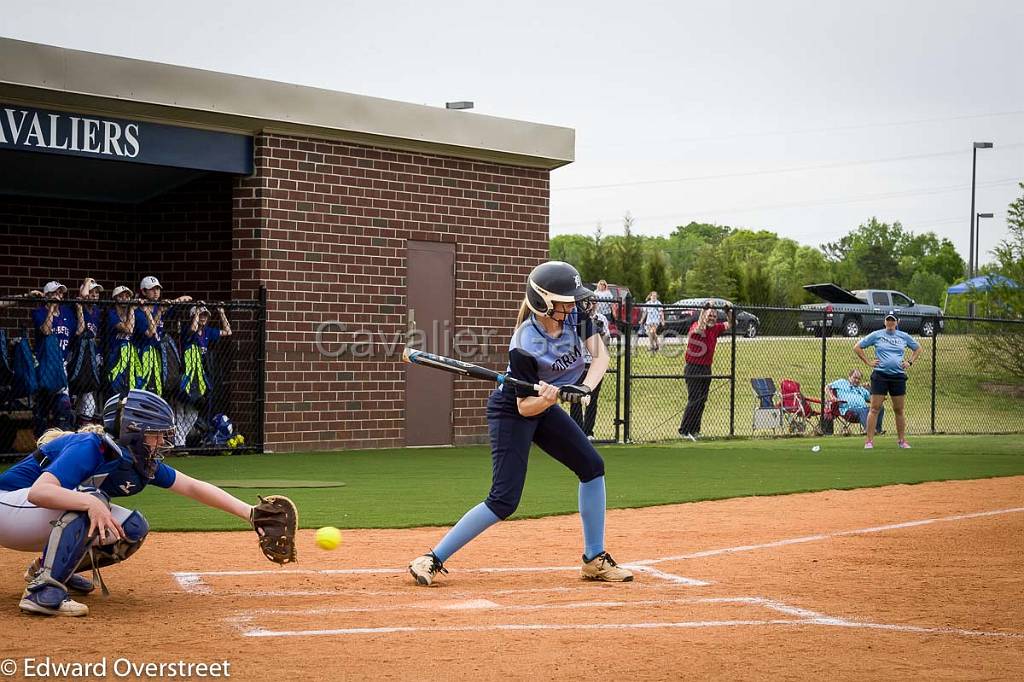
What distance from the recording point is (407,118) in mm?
19844

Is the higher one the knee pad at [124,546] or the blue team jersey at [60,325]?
the blue team jersey at [60,325]

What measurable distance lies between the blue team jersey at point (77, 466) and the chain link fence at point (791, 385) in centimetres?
1464

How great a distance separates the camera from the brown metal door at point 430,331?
67.1 ft

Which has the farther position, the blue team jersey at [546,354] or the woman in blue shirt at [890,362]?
the woman in blue shirt at [890,362]

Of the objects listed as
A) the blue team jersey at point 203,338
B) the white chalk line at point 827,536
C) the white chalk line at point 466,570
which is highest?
the blue team jersey at point 203,338

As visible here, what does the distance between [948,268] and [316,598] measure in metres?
109

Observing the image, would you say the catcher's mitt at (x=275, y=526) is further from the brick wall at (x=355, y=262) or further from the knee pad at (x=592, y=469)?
the brick wall at (x=355, y=262)

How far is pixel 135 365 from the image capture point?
1681 cm

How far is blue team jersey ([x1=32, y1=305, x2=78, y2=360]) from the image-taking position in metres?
16.1

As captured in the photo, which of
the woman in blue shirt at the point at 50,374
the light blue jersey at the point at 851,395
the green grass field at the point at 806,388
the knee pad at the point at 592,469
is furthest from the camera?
the green grass field at the point at 806,388

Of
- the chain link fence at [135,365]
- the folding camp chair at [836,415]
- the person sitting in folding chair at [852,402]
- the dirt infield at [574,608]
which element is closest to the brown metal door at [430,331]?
the chain link fence at [135,365]

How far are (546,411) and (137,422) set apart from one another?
2.59 m

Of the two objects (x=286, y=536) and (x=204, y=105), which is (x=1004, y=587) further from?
(x=204, y=105)

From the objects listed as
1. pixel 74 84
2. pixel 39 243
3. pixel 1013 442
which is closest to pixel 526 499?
pixel 74 84
